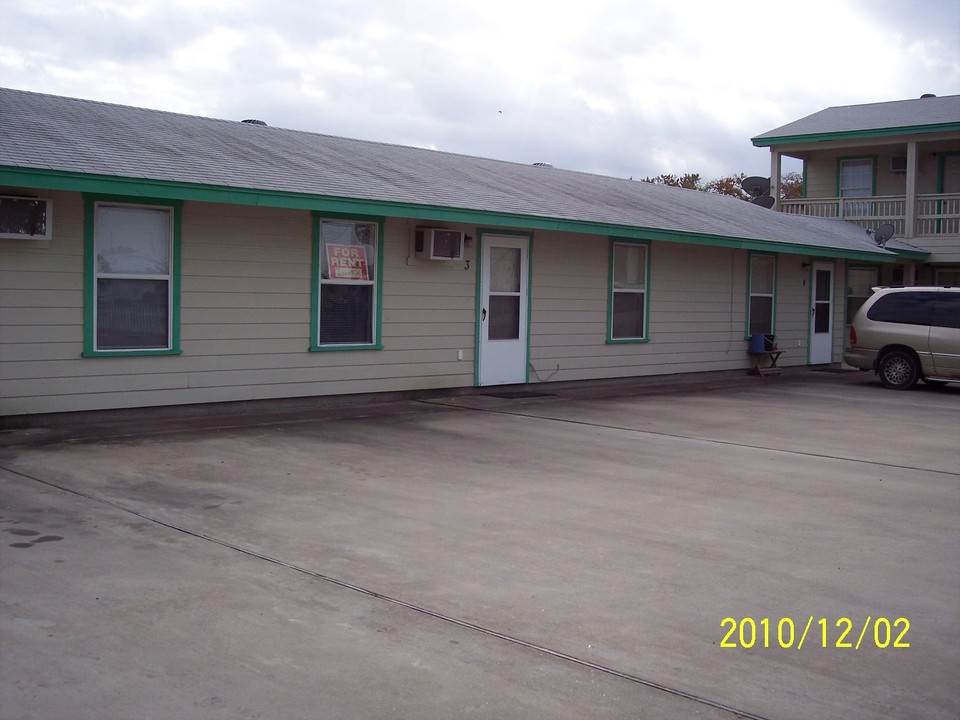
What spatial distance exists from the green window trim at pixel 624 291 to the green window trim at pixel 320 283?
4609 mm

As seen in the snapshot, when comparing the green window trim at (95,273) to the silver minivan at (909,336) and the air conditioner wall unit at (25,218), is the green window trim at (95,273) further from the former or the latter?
the silver minivan at (909,336)

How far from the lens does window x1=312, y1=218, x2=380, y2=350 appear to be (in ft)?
40.2

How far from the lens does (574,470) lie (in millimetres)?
8836

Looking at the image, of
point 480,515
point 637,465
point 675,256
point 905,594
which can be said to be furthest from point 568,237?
point 905,594

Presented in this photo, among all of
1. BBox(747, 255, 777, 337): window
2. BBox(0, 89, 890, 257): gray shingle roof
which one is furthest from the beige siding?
BBox(747, 255, 777, 337): window

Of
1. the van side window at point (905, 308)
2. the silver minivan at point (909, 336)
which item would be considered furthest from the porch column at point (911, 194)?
the van side window at point (905, 308)

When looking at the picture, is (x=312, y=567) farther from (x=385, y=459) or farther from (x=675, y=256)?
(x=675, y=256)

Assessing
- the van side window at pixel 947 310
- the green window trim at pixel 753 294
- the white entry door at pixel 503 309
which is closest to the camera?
the white entry door at pixel 503 309

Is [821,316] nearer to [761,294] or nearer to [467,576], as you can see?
[761,294]

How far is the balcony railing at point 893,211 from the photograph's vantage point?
78.7 feet

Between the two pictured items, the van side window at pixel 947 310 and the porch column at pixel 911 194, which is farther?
the porch column at pixel 911 194

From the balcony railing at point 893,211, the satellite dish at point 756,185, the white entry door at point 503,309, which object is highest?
the satellite dish at point 756,185

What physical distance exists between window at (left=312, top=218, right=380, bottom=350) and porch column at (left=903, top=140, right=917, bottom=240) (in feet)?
53.1
